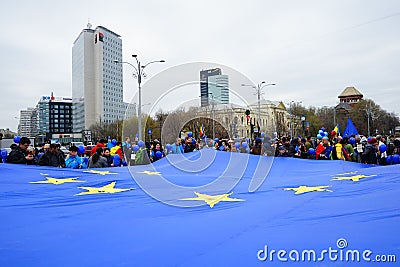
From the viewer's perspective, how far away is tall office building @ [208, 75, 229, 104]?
6408mm

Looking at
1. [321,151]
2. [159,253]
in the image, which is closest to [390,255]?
[159,253]

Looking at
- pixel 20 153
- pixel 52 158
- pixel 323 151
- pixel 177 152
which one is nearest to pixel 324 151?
pixel 323 151

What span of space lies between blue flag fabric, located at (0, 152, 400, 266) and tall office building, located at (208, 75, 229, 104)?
1811mm

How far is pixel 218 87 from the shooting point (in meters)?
6.97

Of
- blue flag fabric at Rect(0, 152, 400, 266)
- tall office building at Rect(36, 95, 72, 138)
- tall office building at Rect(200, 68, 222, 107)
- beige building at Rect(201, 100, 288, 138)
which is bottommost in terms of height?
blue flag fabric at Rect(0, 152, 400, 266)

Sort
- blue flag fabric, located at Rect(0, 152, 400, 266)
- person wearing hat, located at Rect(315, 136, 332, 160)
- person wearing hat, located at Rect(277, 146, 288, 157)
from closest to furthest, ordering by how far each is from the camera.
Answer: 1. blue flag fabric, located at Rect(0, 152, 400, 266)
2. person wearing hat, located at Rect(277, 146, 288, 157)
3. person wearing hat, located at Rect(315, 136, 332, 160)

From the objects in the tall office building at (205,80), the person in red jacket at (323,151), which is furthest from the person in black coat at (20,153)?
the person in red jacket at (323,151)

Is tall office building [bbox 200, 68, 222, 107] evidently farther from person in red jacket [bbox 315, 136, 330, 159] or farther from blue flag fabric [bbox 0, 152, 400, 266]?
person in red jacket [bbox 315, 136, 330, 159]

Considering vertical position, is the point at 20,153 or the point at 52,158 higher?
the point at 20,153

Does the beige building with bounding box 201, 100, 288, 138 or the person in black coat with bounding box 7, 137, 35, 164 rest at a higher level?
the beige building with bounding box 201, 100, 288, 138

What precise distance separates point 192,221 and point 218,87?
11.5 feet

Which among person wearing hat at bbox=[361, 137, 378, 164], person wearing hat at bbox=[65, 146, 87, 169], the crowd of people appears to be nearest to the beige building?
the crowd of people

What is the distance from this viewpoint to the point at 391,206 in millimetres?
4207

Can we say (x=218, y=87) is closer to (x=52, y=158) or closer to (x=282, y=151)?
(x=282, y=151)
